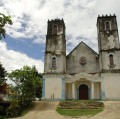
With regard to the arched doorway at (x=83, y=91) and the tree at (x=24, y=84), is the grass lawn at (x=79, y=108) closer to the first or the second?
the tree at (x=24, y=84)

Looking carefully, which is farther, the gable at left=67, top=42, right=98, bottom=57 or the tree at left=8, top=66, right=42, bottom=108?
the gable at left=67, top=42, right=98, bottom=57

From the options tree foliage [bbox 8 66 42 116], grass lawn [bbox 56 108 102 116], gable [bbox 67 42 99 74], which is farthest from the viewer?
gable [bbox 67 42 99 74]

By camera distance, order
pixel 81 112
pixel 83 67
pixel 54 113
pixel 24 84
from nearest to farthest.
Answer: pixel 54 113 → pixel 81 112 → pixel 24 84 → pixel 83 67

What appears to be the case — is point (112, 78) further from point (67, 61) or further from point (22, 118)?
point (22, 118)

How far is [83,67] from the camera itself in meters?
32.0

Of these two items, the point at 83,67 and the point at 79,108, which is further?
the point at 83,67

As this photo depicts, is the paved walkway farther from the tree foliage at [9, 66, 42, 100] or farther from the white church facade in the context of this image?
the white church facade

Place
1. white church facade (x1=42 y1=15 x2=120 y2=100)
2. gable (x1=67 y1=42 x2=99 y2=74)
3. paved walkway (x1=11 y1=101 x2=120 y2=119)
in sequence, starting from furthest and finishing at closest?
gable (x1=67 y1=42 x2=99 y2=74)
white church facade (x1=42 y1=15 x2=120 y2=100)
paved walkway (x1=11 y1=101 x2=120 y2=119)

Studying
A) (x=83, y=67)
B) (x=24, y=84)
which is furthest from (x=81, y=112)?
(x=83, y=67)

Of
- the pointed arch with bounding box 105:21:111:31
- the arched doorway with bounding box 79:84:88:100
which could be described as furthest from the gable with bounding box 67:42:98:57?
the arched doorway with bounding box 79:84:88:100

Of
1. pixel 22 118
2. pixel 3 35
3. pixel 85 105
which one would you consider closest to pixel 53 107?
pixel 85 105

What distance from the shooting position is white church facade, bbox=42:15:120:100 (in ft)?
97.0

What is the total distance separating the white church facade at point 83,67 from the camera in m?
29.6

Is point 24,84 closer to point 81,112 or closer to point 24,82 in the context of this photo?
point 24,82
